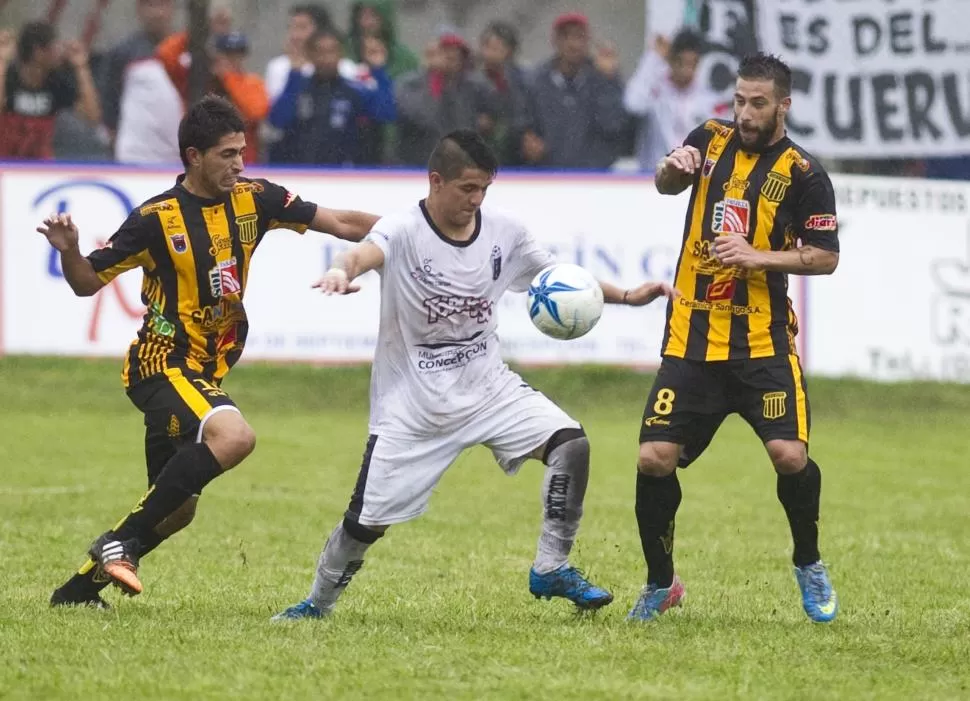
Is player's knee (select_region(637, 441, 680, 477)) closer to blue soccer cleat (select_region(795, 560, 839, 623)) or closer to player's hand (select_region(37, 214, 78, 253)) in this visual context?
blue soccer cleat (select_region(795, 560, 839, 623))

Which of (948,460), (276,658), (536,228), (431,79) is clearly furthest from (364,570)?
(431,79)

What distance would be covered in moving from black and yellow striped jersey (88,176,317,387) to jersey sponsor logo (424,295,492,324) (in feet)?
2.89

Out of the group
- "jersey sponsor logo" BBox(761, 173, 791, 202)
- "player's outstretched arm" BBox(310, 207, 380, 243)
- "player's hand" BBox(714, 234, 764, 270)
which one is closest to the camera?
"player's hand" BBox(714, 234, 764, 270)

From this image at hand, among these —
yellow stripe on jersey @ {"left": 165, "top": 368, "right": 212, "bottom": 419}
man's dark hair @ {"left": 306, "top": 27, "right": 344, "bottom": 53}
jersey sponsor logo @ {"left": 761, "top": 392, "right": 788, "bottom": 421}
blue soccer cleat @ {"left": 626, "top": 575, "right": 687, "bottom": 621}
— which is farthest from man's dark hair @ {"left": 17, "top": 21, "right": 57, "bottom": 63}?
jersey sponsor logo @ {"left": 761, "top": 392, "right": 788, "bottom": 421}

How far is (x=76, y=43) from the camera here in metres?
17.2

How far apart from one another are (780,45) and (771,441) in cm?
1019

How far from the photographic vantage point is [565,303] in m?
7.26

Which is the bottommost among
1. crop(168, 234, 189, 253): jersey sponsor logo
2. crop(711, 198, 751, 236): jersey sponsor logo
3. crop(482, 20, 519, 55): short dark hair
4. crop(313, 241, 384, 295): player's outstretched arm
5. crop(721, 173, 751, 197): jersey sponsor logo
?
crop(168, 234, 189, 253): jersey sponsor logo

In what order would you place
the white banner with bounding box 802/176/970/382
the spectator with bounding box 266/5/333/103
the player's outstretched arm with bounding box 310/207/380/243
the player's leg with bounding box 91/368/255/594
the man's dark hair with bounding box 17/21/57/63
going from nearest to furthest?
the player's leg with bounding box 91/368/255/594
the player's outstretched arm with bounding box 310/207/380/243
the white banner with bounding box 802/176/970/382
the man's dark hair with bounding box 17/21/57/63
the spectator with bounding box 266/5/333/103

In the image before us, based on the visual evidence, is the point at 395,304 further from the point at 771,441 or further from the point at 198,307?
the point at 771,441

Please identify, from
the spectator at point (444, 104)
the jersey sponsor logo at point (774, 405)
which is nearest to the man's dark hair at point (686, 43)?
the spectator at point (444, 104)

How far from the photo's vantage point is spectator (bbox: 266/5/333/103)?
1709 cm

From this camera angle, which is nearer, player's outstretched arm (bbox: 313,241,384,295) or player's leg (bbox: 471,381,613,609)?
player's outstretched arm (bbox: 313,241,384,295)

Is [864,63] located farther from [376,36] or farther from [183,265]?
[183,265]
